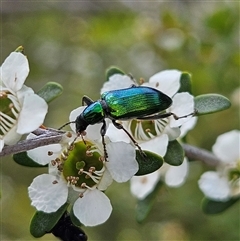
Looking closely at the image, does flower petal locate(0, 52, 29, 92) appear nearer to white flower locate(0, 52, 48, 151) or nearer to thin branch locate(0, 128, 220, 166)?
white flower locate(0, 52, 48, 151)

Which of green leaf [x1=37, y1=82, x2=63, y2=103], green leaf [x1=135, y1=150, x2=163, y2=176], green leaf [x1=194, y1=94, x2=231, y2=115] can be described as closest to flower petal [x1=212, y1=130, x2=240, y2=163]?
green leaf [x1=194, y1=94, x2=231, y2=115]

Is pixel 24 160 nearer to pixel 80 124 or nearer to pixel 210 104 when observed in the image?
pixel 80 124

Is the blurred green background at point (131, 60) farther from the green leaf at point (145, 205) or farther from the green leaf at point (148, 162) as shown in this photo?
the green leaf at point (148, 162)

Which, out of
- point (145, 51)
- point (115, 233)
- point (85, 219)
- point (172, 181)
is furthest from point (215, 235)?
point (85, 219)

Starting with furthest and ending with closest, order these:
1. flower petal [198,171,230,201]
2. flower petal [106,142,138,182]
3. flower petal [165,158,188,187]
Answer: flower petal [198,171,230,201]
flower petal [165,158,188,187]
flower petal [106,142,138,182]

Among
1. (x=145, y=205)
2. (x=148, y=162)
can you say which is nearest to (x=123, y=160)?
(x=148, y=162)

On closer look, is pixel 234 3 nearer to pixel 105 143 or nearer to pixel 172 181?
pixel 172 181
